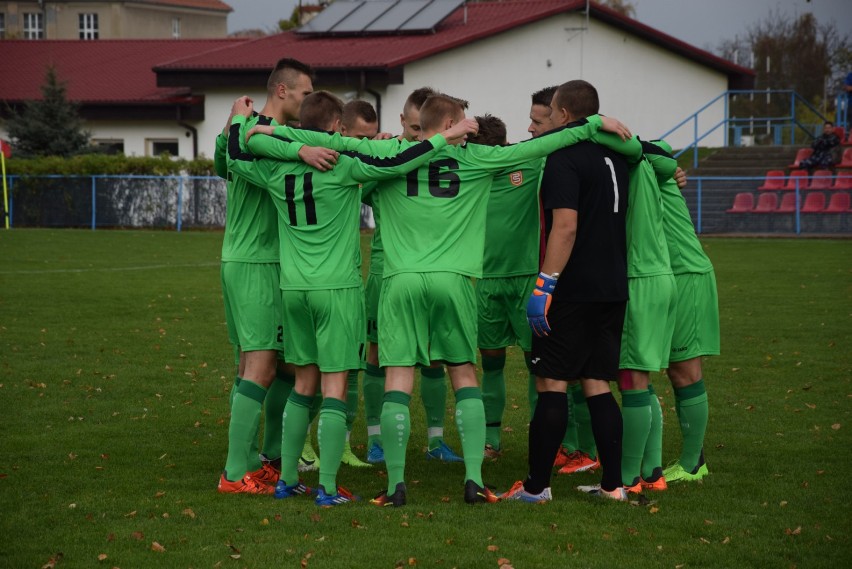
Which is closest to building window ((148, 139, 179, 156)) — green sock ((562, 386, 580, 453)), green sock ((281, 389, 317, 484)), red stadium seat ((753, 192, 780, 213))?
red stadium seat ((753, 192, 780, 213))

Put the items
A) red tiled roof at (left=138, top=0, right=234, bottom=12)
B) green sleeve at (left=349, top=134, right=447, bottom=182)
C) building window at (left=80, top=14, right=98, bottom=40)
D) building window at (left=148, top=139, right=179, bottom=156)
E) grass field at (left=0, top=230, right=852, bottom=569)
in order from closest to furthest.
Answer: grass field at (left=0, top=230, right=852, bottom=569)
green sleeve at (left=349, top=134, right=447, bottom=182)
building window at (left=148, top=139, right=179, bottom=156)
building window at (left=80, top=14, right=98, bottom=40)
red tiled roof at (left=138, top=0, right=234, bottom=12)

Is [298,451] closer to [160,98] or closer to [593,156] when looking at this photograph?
[593,156]

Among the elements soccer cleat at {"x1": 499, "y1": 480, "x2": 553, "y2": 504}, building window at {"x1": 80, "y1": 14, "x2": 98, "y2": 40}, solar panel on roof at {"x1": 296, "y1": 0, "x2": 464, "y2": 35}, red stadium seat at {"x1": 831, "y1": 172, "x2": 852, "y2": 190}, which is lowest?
soccer cleat at {"x1": 499, "y1": 480, "x2": 553, "y2": 504}

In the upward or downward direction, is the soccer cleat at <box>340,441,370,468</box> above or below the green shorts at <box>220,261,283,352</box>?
below

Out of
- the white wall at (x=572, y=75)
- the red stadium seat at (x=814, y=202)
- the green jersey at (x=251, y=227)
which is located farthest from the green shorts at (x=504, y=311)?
the white wall at (x=572, y=75)

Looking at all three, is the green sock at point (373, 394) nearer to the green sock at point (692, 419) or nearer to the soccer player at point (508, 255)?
the soccer player at point (508, 255)

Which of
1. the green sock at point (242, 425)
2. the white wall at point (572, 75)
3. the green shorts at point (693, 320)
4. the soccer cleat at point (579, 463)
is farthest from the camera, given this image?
the white wall at point (572, 75)

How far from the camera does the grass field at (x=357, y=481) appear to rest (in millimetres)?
5574

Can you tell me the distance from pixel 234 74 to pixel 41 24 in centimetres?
5326

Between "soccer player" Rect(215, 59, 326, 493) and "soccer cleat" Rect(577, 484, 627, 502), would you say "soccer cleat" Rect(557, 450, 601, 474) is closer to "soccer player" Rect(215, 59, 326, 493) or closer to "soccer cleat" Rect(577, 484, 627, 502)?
"soccer cleat" Rect(577, 484, 627, 502)

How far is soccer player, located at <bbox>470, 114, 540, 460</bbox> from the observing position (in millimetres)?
7336

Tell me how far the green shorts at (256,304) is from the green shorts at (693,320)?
2.60 meters

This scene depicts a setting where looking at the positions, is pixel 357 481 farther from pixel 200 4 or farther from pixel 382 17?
pixel 200 4

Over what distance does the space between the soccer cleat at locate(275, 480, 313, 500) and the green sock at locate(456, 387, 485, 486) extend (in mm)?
1073
